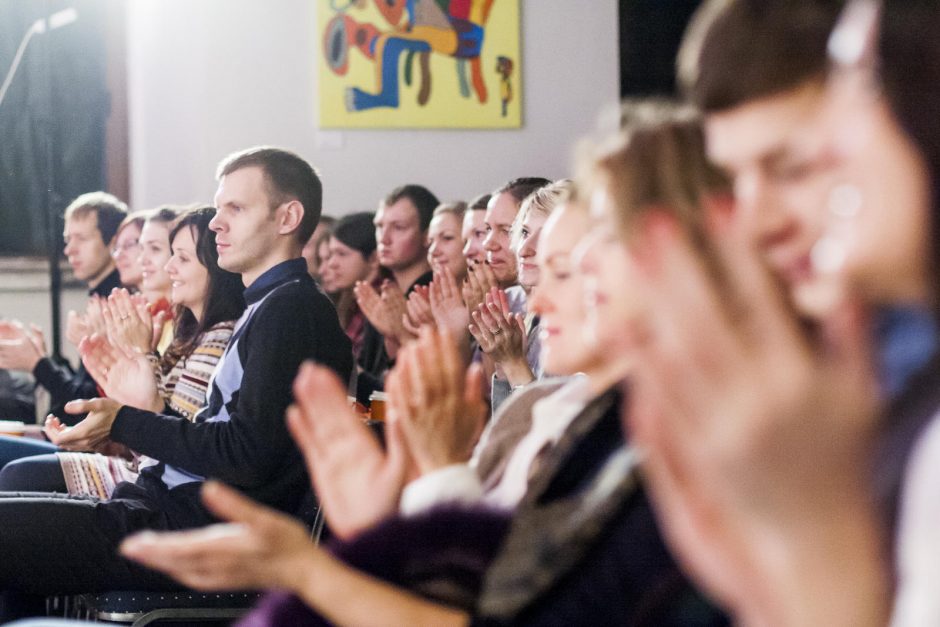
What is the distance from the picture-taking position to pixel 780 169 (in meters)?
0.77

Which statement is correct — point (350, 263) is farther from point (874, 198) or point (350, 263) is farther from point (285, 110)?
point (874, 198)

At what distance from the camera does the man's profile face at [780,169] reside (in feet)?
2.34

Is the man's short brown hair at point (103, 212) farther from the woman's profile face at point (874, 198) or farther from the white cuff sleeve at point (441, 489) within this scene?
the woman's profile face at point (874, 198)

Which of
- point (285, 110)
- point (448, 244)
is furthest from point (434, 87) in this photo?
point (448, 244)

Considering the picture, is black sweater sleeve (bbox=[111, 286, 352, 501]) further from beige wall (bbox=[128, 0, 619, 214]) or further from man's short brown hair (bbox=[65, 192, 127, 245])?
beige wall (bbox=[128, 0, 619, 214])

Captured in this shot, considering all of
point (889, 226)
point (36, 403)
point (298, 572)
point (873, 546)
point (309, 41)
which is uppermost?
point (309, 41)

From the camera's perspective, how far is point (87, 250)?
403 cm

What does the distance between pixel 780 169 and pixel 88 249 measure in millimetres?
3579

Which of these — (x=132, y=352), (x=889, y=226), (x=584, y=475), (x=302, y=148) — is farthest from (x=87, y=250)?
(x=889, y=226)

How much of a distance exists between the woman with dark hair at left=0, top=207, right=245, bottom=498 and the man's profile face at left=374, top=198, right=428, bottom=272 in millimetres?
1112

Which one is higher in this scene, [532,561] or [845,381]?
[845,381]

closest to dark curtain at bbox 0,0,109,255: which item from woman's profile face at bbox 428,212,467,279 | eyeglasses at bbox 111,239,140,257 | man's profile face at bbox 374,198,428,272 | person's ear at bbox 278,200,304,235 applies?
eyeglasses at bbox 111,239,140,257

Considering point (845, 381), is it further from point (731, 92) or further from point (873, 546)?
point (731, 92)

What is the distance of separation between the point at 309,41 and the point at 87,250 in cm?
130
